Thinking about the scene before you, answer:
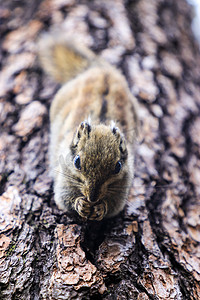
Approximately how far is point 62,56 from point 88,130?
2.25 m

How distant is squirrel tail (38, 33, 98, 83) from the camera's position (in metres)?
3.86

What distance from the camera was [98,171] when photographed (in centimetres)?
224

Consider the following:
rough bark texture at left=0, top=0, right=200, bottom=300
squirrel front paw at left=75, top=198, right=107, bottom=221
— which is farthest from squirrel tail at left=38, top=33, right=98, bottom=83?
squirrel front paw at left=75, top=198, right=107, bottom=221

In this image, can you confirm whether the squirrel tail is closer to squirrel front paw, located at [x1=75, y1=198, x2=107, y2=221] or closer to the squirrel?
the squirrel

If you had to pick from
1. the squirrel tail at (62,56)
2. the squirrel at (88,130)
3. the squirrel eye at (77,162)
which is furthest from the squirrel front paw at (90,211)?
the squirrel tail at (62,56)

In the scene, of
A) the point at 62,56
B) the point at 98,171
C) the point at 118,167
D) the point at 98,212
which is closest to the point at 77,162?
the point at 98,171

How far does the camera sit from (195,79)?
396 centimetres

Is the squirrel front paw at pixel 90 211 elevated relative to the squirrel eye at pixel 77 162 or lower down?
lower down

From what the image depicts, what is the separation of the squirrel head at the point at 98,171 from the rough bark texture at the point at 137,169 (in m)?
0.14

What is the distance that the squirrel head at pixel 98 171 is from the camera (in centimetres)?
225

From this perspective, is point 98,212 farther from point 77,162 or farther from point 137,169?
point 137,169

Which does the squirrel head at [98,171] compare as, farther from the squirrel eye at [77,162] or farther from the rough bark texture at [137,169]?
the rough bark texture at [137,169]

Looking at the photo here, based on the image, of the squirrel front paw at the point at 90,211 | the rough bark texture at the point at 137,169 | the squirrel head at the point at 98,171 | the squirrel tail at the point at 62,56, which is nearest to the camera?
the rough bark texture at the point at 137,169

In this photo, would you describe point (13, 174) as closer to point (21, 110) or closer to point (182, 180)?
point (21, 110)
